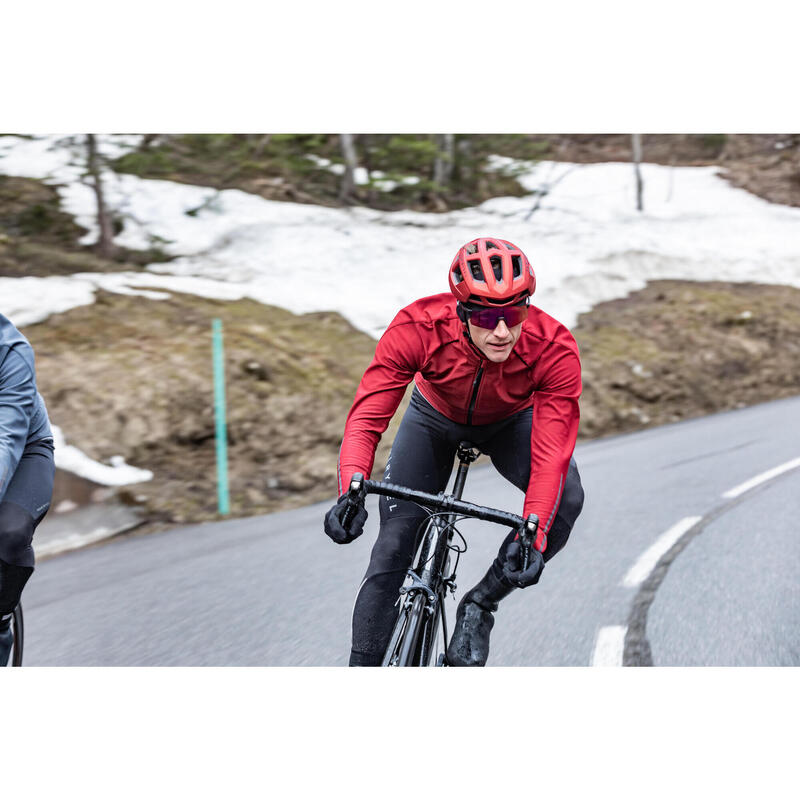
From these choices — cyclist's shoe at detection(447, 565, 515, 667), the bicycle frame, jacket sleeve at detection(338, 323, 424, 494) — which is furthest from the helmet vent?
cyclist's shoe at detection(447, 565, 515, 667)

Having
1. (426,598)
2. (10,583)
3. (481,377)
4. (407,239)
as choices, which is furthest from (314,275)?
(426,598)

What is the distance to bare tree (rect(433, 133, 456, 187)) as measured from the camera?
10953 mm

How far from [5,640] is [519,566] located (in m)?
2.10

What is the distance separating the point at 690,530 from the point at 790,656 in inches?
79.8

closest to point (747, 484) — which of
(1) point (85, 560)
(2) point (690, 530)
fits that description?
(2) point (690, 530)

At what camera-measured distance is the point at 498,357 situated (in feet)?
8.18

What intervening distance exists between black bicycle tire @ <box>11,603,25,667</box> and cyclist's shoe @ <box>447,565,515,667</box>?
1.79 metres

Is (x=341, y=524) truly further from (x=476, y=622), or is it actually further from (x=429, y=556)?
(x=476, y=622)

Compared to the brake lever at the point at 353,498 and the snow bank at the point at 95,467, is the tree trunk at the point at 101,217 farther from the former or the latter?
the brake lever at the point at 353,498

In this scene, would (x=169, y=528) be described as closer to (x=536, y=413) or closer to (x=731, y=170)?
(x=536, y=413)

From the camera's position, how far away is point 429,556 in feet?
9.03

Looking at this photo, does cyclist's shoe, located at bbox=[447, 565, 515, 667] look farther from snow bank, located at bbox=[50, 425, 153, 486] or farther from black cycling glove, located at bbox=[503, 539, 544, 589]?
snow bank, located at bbox=[50, 425, 153, 486]

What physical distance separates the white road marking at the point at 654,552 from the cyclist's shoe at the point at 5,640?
3.19 meters

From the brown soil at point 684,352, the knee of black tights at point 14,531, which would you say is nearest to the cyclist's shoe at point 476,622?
the knee of black tights at point 14,531
